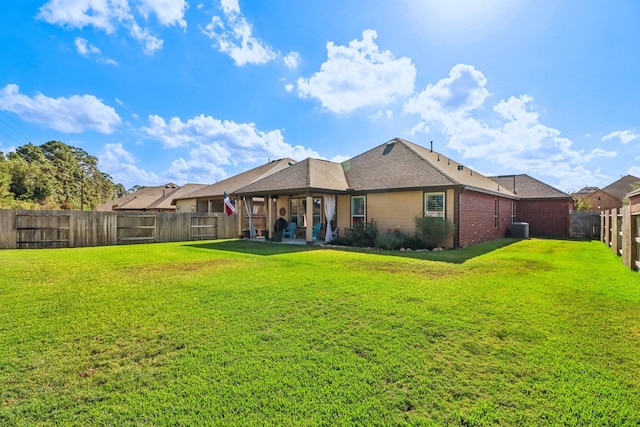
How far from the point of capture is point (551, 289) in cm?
597

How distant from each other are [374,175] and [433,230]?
462 cm

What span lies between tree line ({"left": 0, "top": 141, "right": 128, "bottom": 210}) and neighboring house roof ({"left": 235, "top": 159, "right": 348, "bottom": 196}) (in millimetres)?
24161

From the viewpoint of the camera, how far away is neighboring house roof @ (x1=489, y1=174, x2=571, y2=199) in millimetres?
20641

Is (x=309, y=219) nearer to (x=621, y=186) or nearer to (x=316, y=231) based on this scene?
(x=316, y=231)

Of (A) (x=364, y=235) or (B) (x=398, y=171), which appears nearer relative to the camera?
(A) (x=364, y=235)

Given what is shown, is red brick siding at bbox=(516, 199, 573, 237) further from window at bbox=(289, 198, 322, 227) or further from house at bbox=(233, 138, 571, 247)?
window at bbox=(289, 198, 322, 227)

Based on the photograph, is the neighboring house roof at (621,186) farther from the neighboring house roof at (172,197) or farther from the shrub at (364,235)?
the neighboring house roof at (172,197)

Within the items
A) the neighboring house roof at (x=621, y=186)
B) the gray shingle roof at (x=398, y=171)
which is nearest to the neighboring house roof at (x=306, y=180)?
the gray shingle roof at (x=398, y=171)

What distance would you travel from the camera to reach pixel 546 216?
20688 millimetres

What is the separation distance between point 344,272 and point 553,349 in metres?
4.66

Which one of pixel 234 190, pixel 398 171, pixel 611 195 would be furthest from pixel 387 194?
pixel 611 195

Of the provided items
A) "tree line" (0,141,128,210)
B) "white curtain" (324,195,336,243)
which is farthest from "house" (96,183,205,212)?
"white curtain" (324,195,336,243)

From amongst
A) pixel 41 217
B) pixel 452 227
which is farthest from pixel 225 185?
pixel 452 227

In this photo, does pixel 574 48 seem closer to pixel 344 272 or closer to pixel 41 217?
pixel 344 272
